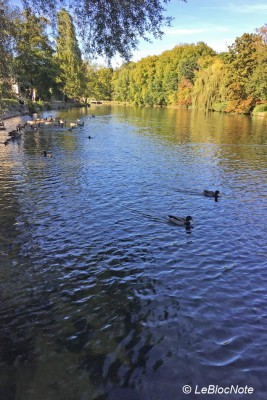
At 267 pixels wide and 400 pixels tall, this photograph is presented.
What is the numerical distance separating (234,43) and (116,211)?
77.5 meters

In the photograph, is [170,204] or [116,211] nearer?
[116,211]

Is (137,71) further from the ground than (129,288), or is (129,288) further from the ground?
(137,71)

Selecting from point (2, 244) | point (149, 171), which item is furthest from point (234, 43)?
point (2, 244)

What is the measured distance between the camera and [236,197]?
19000mm

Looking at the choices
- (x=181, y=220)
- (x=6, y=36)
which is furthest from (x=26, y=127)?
(x=181, y=220)

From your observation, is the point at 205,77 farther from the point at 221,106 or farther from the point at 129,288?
the point at 129,288

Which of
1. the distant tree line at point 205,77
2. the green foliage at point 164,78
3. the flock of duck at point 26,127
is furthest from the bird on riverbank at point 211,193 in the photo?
the green foliage at point 164,78

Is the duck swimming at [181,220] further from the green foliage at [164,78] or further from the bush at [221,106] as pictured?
the green foliage at [164,78]

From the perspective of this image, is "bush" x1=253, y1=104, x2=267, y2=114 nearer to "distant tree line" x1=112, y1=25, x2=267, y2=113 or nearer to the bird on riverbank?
"distant tree line" x1=112, y1=25, x2=267, y2=113

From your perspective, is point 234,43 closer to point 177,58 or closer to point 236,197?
point 177,58

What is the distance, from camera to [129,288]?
973 centimetres

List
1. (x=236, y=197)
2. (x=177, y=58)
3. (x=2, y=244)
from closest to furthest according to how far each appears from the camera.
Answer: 1. (x=2, y=244)
2. (x=236, y=197)
3. (x=177, y=58)

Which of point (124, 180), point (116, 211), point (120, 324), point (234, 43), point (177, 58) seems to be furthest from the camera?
point (177, 58)

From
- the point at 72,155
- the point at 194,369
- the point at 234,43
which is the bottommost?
the point at 194,369
